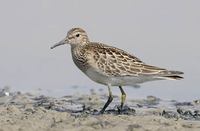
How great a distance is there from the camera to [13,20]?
16.7 meters

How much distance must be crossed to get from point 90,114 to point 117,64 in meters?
1.01

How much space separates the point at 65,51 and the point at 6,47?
4.21ft

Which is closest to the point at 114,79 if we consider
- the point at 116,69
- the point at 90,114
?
the point at 116,69

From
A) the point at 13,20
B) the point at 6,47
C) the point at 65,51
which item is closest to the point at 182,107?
the point at 65,51

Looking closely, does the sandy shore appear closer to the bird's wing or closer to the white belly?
the white belly

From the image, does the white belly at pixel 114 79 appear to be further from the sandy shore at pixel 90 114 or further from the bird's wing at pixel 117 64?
the sandy shore at pixel 90 114

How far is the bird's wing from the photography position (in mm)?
11352

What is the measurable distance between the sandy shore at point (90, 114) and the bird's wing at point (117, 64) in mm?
603

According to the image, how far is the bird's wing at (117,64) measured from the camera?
11352mm

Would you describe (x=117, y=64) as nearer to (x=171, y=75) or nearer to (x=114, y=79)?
(x=114, y=79)

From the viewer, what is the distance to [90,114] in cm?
1091

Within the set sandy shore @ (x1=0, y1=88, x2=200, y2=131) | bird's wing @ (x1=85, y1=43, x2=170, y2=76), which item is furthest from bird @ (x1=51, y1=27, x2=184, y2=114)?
sandy shore @ (x1=0, y1=88, x2=200, y2=131)

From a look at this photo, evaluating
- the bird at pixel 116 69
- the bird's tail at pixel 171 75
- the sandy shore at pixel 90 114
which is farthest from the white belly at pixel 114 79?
the sandy shore at pixel 90 114

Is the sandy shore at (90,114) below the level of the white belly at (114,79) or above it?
below
